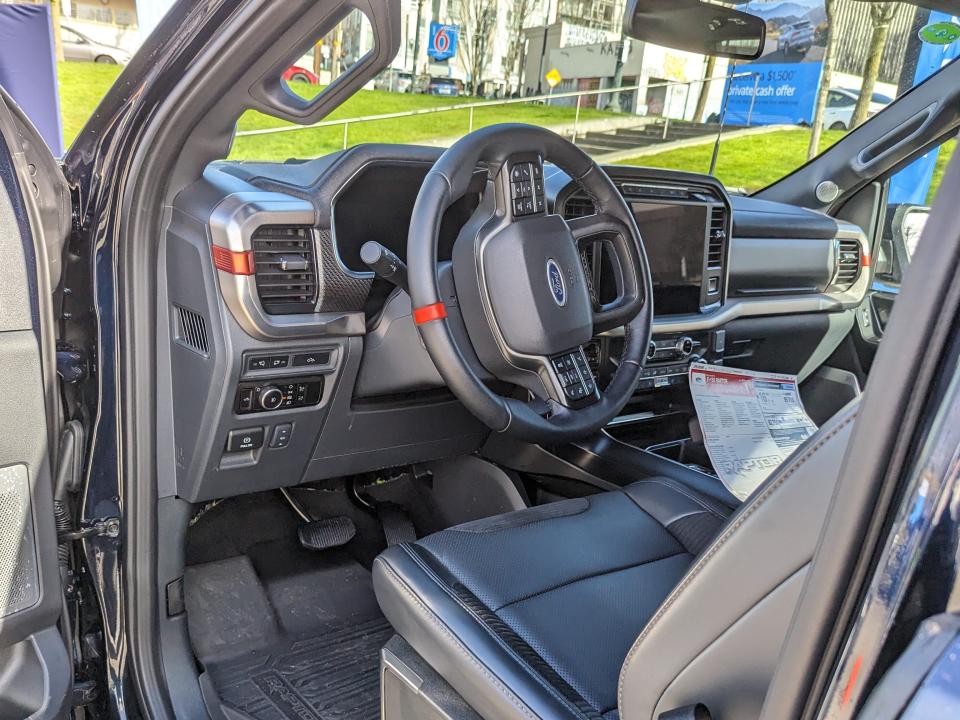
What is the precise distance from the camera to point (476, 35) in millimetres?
12180

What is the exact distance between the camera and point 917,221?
2775 millimetres

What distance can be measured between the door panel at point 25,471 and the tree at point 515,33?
1123 cm

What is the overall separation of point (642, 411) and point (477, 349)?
95 centimetres

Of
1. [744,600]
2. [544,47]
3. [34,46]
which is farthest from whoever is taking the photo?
[544,47]

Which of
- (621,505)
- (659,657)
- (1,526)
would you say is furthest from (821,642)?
(1,526)

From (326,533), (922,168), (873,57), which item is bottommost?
(326,533)

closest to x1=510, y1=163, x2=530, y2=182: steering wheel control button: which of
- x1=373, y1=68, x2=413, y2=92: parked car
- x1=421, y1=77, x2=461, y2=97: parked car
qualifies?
x1=373, y1=68, x2=413, y2=92: parked car

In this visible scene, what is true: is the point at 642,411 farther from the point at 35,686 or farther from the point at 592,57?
the point at 592,57

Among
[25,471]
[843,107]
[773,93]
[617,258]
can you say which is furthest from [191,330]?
[773,93]

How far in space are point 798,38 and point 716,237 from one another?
1.55m

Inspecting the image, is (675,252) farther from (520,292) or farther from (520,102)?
(520,102)

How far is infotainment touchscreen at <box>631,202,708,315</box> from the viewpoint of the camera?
2371 mm

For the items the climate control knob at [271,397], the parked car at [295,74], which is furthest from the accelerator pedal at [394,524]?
the parked car at [295,74]

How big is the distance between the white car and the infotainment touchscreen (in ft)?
2.82
